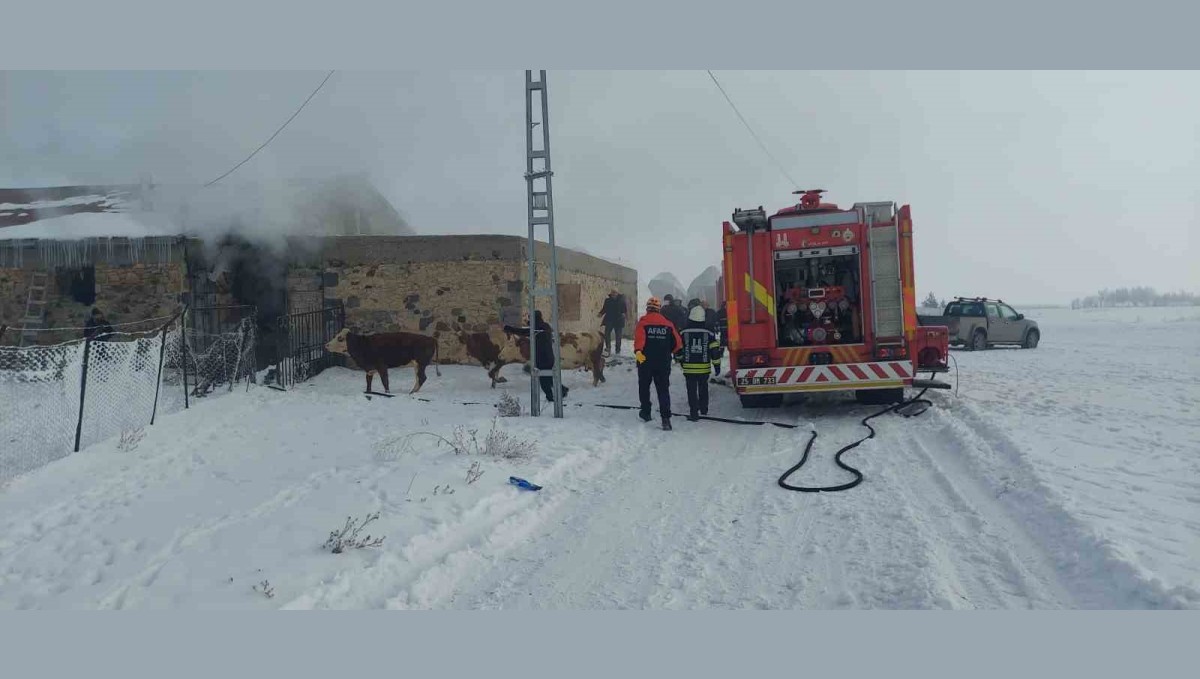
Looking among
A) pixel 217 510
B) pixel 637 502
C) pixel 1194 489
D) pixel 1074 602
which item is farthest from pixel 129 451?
pixel 1194 489

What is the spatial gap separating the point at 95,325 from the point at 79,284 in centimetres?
126

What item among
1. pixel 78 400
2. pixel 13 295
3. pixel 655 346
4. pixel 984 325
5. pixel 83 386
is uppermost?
pixel 13 295

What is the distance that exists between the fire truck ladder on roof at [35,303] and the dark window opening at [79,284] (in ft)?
0.90

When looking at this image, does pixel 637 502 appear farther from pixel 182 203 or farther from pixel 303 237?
pixel 182 203

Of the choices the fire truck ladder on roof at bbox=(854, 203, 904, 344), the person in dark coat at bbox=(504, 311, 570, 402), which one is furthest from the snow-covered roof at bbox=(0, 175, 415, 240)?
the fire truck ladder on roof at bbox=(854, 203, 904, 344)

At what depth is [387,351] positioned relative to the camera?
525 inches

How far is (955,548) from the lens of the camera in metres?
4.70

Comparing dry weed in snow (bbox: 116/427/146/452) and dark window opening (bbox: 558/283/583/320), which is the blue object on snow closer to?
dry weed in snow (bbox: 116/427/146/452)

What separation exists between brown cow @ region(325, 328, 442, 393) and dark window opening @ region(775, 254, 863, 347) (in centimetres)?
652

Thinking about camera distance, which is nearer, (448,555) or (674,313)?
(448,555)

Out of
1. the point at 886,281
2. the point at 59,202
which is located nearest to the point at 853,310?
the point at 886,281

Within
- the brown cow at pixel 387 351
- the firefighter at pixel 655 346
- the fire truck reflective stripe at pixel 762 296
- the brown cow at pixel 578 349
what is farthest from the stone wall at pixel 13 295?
the fire truck reflective stripe at pixel 762 296

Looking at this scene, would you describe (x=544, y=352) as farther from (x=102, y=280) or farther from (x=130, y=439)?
(x=102, y=280)

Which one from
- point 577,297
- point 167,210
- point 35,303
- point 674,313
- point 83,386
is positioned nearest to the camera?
point 83,386
